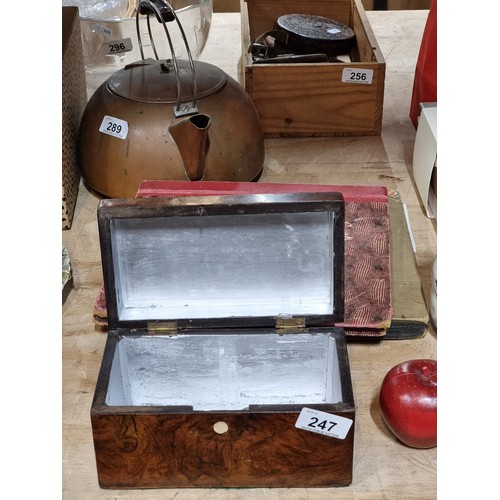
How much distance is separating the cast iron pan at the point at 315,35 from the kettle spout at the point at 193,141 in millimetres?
613

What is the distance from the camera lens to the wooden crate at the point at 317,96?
1670 millimetres

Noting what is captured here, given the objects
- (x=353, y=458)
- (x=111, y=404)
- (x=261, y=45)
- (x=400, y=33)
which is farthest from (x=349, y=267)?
(x=400, y=33)

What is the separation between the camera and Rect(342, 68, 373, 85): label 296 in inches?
65.6

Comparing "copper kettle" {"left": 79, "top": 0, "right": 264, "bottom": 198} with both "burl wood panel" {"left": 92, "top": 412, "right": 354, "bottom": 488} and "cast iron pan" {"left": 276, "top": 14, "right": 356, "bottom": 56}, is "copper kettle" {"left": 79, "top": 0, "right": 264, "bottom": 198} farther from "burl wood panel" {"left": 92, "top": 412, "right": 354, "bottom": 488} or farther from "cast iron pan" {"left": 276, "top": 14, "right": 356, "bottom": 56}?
"burl wood panel" {"left": 92, "top": 412, "right": 354, "bottom": 488}

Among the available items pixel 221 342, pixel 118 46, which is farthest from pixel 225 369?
pixel 118 46

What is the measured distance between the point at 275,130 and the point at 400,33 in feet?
2.24

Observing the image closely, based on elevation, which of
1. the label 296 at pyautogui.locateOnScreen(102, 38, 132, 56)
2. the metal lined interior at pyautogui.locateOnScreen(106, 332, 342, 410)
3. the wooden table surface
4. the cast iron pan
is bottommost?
the wooden table surface

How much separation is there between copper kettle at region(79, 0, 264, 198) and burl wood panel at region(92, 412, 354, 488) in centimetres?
57

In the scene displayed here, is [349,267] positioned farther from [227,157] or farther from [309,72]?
[309,72]

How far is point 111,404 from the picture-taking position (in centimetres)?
96

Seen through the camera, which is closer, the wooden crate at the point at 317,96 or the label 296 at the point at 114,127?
the label 296 at the point at 114,127

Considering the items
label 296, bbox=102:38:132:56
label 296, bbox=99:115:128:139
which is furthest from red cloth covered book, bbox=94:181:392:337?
label 296, bbox=102:38:132:56

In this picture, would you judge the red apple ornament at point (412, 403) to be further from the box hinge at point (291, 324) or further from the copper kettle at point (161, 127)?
the copper kettle at point (161, 127)

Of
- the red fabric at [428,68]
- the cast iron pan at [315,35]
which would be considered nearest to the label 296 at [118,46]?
the cast iron pan at [315,35]
